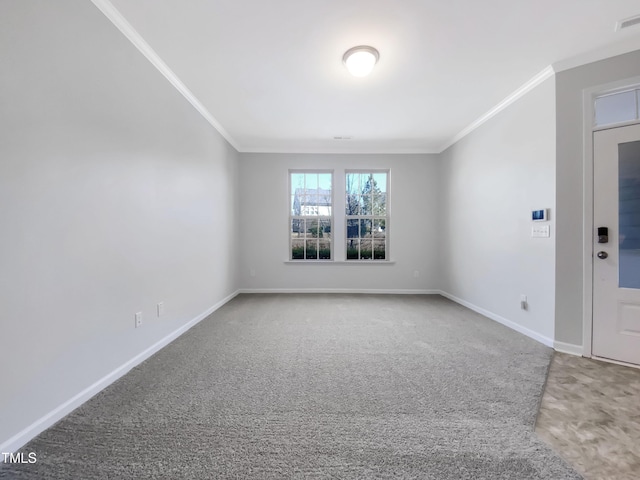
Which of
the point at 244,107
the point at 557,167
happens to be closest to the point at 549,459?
the point at 557,167

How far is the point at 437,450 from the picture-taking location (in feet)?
4.25

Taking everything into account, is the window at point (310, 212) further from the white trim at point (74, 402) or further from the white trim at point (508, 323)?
the white trim at point (74, 402)

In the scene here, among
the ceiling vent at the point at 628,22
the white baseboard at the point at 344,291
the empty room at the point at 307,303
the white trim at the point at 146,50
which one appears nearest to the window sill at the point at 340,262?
the white baseboard at the point at 344,291

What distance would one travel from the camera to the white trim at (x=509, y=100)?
102 inches

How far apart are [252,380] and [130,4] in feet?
9.02

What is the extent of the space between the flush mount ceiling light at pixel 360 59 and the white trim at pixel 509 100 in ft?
5.48

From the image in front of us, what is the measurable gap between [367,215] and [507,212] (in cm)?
235

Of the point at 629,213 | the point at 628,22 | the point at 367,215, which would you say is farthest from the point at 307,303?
the point at 628,22

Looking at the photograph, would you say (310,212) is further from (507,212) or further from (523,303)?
(523,303)

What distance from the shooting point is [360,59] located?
2.31 m

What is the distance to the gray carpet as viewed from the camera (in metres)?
1.21

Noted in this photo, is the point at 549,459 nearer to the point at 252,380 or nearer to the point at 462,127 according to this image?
the point at 252,380

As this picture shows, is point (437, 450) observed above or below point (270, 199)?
below

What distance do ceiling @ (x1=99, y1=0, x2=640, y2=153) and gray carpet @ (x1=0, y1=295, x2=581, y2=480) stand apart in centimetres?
261
